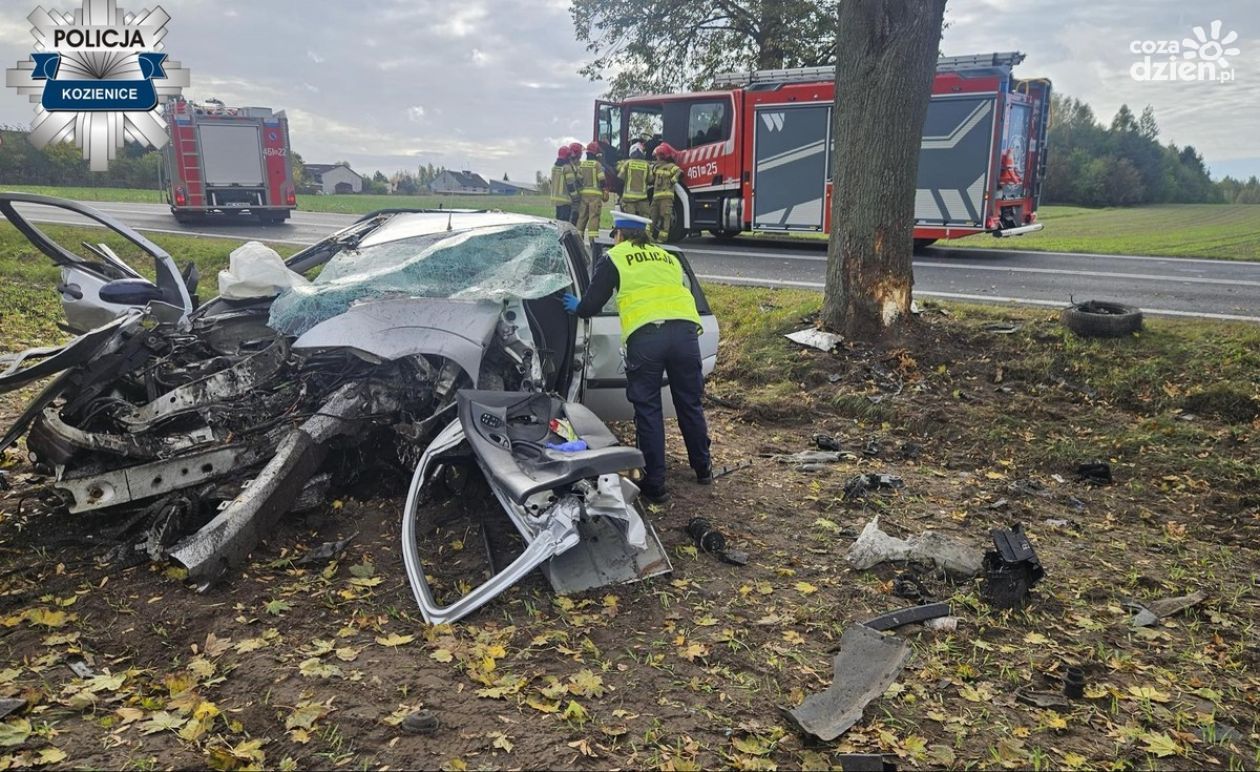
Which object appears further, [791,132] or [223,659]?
[791,132]

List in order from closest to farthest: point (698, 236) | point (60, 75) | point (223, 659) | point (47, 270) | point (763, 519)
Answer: point (223, 659) → point (763, 519) → point (47, 270) → point (60, 75) → point (698, 236)

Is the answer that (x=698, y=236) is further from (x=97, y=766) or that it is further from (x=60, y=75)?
(x=97, y=766)

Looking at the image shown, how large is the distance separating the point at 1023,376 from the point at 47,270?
522 inches

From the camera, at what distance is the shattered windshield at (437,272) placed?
4.43 meters

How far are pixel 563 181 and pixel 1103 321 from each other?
7800 millimetres

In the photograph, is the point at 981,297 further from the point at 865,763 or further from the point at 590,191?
the point at 865,763

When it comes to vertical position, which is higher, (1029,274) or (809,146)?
(809,146)

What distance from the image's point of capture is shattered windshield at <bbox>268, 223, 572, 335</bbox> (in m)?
4.43

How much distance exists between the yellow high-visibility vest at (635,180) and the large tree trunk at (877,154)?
5458mm

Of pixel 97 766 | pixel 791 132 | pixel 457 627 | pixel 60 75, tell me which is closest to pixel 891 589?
pixel 457 627

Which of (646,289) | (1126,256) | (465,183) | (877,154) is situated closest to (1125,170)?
(465,183)

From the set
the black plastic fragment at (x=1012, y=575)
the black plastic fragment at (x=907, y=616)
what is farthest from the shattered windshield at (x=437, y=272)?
the black plastic fragment at (x=1012, y=575)

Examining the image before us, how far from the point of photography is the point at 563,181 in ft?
41.5

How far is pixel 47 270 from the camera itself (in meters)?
12.5
